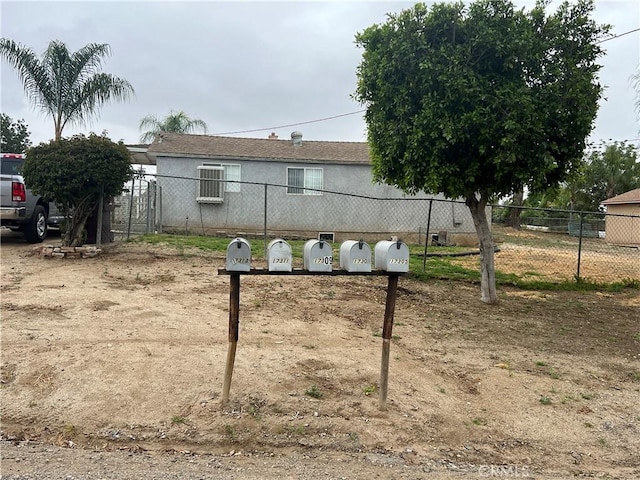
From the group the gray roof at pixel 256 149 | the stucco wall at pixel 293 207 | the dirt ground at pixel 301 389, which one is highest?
the gray roof at pixel 256 149

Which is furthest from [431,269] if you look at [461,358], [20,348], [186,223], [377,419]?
[186,223]

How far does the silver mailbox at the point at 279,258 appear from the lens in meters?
3.70

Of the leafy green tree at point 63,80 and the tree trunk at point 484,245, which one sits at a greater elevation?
the leafy green tree at point 63,80

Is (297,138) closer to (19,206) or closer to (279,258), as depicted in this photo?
(19,206)

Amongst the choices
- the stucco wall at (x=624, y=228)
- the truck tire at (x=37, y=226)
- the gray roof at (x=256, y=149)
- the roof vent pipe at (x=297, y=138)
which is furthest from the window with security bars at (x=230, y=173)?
the stucco wall at (x=624, y=228)

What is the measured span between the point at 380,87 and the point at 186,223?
35.3ft

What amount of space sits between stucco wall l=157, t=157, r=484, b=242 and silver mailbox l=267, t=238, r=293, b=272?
12760 millimetres

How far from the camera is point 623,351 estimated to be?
239 inches

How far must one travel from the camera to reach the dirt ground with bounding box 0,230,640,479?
3289 millimetres

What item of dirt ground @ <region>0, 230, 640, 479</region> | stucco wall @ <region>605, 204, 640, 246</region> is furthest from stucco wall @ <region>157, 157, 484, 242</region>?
stucco wall @ <region>605, 204, 640, 246</region>

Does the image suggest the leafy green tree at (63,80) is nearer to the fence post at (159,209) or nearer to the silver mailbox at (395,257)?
the fence post at (159,209)

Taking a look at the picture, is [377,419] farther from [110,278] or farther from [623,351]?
[110,278]

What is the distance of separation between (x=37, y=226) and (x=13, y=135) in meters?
20.5

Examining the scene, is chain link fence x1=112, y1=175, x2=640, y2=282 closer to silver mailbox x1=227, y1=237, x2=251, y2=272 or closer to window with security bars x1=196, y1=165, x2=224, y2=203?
window with security bars x1=196, y1=165, x2=224, y2=203
